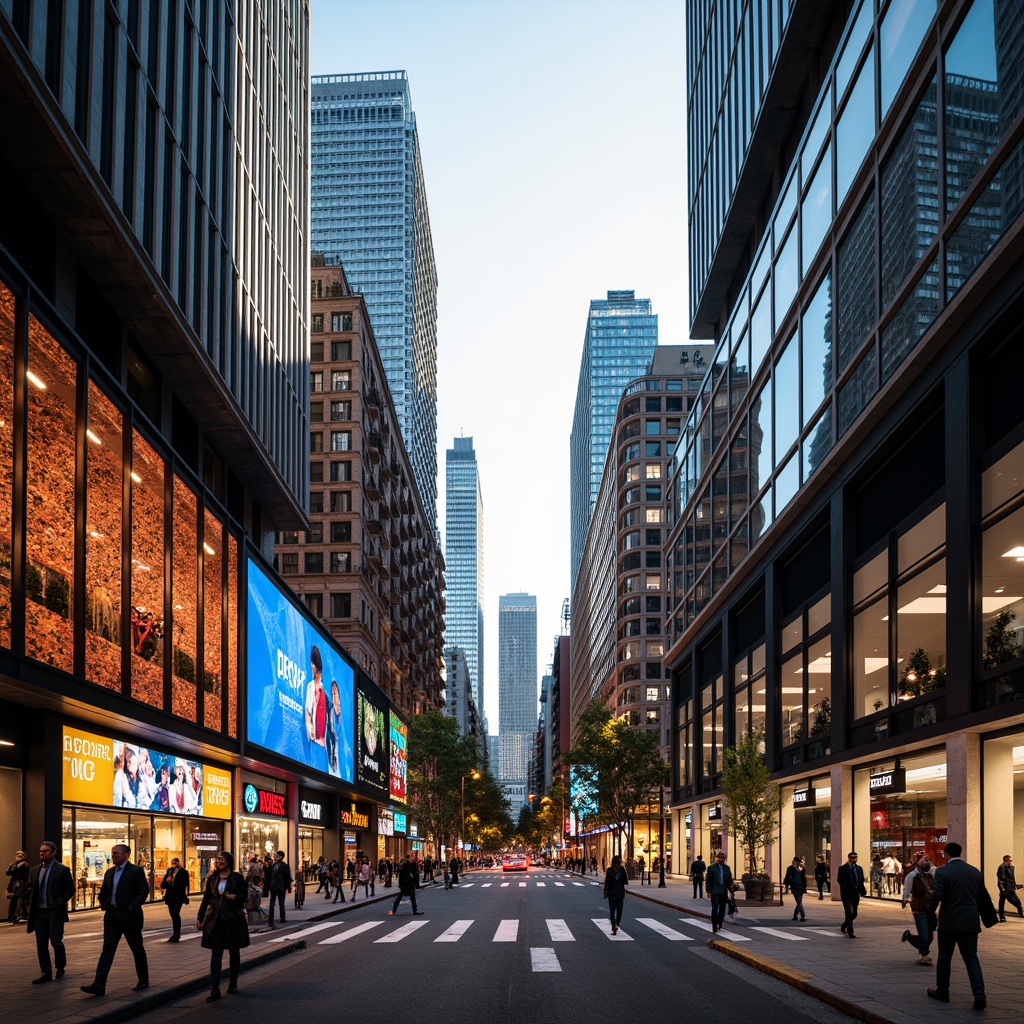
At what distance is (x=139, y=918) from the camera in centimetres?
1539

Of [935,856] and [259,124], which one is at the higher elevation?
[259,124]

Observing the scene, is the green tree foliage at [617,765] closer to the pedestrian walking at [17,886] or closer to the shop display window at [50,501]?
the pedestrian walking at [17,886]

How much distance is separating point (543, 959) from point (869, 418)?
20.5 meters

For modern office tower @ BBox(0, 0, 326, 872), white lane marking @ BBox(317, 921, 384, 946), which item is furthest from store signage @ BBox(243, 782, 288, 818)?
white lane marking @ BBox(317, 921, 384, 946)

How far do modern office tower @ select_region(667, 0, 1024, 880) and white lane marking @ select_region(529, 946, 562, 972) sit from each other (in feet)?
37.4

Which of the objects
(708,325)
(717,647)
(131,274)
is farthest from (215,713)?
(708,325)

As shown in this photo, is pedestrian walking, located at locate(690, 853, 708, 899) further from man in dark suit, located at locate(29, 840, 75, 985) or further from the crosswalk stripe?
man in dark suit, located at locate(29, 840, 75, 985)

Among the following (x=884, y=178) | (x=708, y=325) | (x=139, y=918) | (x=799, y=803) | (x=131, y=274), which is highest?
(x=708, y=325)

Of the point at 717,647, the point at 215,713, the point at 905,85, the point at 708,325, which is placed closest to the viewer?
the point at 905,85

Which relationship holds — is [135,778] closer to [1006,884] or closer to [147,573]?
[147,573]

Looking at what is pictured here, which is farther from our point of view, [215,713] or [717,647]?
[717,647]

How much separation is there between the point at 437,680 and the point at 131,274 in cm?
12461

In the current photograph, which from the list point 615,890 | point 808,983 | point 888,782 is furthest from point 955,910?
point 888,782

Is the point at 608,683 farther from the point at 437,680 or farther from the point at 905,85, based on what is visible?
the point at 905,85
